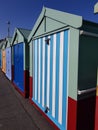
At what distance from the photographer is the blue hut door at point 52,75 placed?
Result: 3.33 m

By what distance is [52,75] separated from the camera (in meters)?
3.83

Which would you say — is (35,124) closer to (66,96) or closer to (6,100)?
(66,96)

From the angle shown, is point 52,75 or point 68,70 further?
point 52,75

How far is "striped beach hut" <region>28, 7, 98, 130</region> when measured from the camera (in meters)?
2.82

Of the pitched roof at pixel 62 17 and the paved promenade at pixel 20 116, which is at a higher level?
the pitched roof at pixel 62 17

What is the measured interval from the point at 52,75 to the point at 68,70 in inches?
33.0

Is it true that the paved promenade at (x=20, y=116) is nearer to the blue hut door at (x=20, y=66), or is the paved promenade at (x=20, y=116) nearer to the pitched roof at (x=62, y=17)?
the blue hut door at (x=20, y=66)

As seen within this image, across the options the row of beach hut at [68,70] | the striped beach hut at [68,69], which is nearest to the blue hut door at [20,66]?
the row of beach hut at [68,70]

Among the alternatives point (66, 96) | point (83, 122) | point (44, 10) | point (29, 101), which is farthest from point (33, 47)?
point (83, 122)

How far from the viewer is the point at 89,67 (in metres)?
2.99

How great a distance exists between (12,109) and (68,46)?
330 centimetres

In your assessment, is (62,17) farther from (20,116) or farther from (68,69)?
(20,116)

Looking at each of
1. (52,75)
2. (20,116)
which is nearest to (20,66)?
(20,116)

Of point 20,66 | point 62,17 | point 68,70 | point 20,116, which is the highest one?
point 62,17
